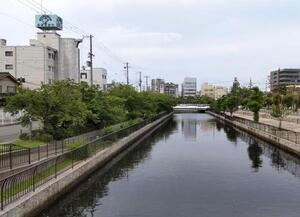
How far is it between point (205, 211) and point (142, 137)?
35815 millimetres

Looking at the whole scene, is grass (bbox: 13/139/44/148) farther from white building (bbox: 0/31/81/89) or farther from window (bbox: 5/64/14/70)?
window (bbox: 5/64/14/70)

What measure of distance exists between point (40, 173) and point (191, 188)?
26.5 feet

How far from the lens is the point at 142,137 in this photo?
53656mm

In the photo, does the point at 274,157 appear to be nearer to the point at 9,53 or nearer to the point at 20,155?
the point at 20,155

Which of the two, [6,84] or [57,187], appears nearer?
[57,187]

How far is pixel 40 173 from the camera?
18.7 meters

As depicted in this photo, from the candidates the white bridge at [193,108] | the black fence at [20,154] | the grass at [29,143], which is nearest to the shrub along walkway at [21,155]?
the black fence at [20,154]

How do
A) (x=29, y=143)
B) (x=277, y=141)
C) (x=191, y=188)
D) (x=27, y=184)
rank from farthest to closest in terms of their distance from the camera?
1. (x=277, y=141)
2. (x=29, y=143)
3. (x=191, y=188)
4. (x=27, y=184)

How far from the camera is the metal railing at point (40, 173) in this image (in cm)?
1488

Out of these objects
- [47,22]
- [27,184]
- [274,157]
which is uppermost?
[47,22]

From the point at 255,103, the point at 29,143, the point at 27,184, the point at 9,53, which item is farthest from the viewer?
the point at 9,53

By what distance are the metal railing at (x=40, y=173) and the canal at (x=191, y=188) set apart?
130 centimetres

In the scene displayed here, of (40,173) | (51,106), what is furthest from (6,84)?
(40,173)

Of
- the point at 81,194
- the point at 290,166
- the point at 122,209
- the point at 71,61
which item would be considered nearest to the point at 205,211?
the point at 122,209
